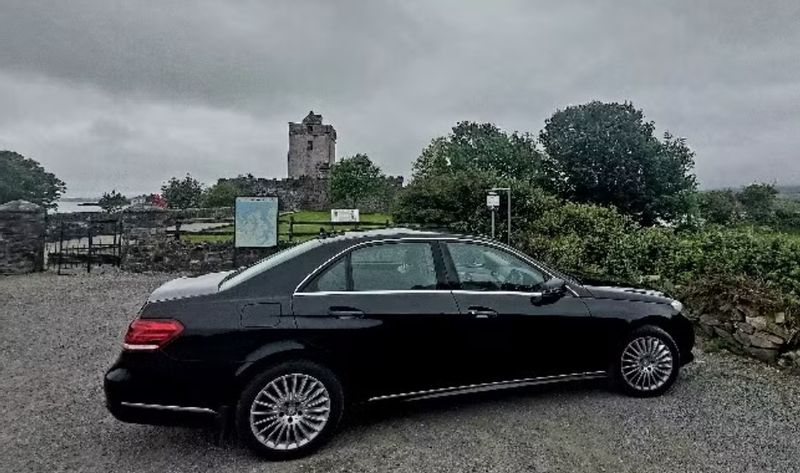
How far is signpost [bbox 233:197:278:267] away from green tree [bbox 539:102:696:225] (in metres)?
12.3

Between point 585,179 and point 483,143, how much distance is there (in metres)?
6.15

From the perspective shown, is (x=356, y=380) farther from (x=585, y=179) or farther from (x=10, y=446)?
(x=585, y=179)

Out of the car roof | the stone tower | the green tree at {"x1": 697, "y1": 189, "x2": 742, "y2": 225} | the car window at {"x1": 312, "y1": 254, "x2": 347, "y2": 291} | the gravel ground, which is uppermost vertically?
the stone tower

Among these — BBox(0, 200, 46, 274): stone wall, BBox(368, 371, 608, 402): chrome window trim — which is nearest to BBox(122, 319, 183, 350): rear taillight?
BBox(368, 371, 608, 402): chrome window trim

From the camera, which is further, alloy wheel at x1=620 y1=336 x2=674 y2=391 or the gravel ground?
alloy wheel at x1=620 y1=336 x2=674 y2=391

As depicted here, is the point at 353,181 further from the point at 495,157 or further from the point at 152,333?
the point at 152,333

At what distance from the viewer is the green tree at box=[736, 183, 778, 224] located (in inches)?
931

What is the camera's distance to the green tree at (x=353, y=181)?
1409 inches

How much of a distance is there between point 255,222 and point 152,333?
9208mm

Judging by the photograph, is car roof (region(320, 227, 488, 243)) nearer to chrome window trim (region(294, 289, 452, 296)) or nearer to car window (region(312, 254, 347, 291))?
car window (region(312, 254, 347, 291))

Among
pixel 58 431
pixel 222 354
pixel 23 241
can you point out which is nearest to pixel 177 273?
pixel 23 241

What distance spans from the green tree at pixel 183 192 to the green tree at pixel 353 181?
399 inches

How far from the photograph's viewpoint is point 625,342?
167 inches

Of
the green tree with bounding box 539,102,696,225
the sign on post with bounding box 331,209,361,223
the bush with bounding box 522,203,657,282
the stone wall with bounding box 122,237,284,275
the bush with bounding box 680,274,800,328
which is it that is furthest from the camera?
the green tree with bounding box 539,102,696,225
